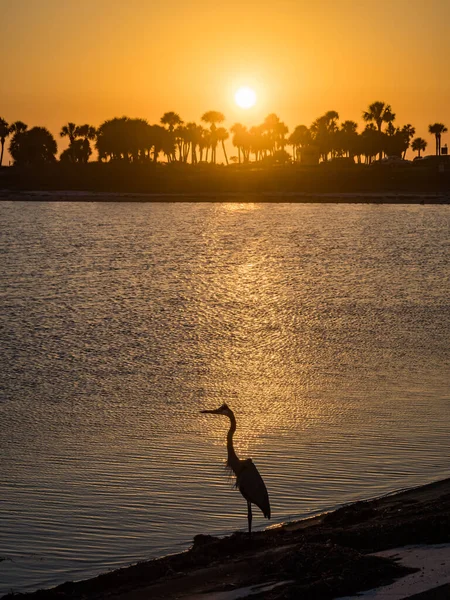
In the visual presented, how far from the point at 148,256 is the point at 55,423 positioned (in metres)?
41.8

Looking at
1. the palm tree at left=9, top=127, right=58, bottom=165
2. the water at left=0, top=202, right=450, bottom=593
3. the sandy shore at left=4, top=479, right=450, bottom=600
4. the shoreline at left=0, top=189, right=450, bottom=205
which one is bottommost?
the water at left=0, top=202, right=450, bottom=593

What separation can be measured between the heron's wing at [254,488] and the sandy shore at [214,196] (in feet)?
404

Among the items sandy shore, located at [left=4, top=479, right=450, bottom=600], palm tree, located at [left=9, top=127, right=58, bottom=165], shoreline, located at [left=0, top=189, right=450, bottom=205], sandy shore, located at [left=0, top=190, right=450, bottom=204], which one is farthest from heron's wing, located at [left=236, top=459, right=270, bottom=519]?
palm tree, located at [left=9, top=127, right=58, bottom=165]

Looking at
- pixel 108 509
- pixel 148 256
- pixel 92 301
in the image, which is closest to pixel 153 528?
pixel 108 509

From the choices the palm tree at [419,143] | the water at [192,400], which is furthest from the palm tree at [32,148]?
the water at [192,400]

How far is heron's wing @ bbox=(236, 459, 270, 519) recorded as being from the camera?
10.4 metres

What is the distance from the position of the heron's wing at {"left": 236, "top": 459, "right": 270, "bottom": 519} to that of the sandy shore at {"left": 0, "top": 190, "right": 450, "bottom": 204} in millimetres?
123198

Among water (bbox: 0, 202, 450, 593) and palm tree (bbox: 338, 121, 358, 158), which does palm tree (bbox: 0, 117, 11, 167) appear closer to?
palm tree (bbox: 338, 121, 358, 158)

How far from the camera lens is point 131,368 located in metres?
21.3

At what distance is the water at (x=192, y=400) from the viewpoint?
1145cm

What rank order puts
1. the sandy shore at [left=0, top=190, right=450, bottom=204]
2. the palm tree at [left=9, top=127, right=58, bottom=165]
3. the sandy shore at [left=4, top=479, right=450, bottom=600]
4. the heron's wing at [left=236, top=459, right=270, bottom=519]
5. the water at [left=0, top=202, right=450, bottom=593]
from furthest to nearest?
the palm tree at [left=9, top=127, right=58, bottom=165], the sandy shore at [left=0, top=190, right=450, bottom=204], the water at [left=0, top=202, right=450, bottom=593], the heron's wing at [left=236, top=459, right=270, bottom=519], the sandy shore at [left=4, top=479, right=450, bottom=600]

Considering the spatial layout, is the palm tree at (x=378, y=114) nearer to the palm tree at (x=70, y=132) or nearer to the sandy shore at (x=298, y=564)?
the palm tree at (x=70, y=132)

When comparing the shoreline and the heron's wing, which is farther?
the shoreline

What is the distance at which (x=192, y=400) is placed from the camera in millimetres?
18016
